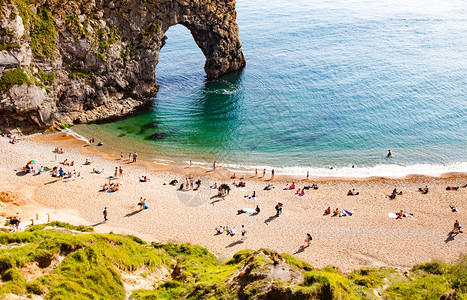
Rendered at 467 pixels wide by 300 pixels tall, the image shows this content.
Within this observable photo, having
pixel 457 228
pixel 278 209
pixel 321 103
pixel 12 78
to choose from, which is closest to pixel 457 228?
pixel 457 228

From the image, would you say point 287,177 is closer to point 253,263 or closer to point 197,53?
point 253,263

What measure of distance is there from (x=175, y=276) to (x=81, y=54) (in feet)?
154

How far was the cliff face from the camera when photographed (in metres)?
51.0

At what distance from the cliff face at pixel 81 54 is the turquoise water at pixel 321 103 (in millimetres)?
5144

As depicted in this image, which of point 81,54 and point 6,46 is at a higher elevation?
point 6,46

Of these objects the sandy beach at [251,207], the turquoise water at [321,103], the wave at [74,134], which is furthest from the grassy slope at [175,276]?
the wave at [74,134]

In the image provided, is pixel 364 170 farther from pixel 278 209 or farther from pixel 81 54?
pixel 81 54

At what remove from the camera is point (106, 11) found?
6159cm

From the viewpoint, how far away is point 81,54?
5900cm

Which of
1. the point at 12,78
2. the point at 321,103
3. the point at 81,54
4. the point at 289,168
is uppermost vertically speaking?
the point at 81,54

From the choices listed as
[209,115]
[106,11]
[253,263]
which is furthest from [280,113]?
[253,263]

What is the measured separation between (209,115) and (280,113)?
13258 millimetres

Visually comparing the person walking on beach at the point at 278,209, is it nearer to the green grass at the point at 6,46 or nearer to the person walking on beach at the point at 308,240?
the person walking on beach at the point at 308,240

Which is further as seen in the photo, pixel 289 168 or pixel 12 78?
pixel 289 168
